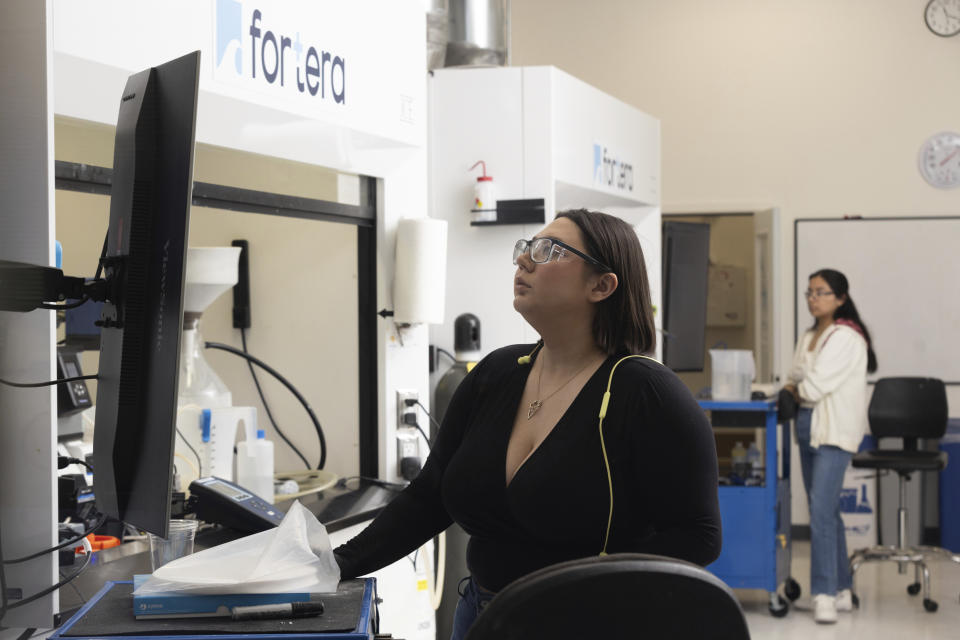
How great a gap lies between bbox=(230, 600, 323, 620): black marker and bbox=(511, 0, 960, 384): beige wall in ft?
18.7

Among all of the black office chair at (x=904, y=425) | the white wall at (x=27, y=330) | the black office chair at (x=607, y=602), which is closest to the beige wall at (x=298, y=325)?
the white wall at (x=27, y=330)

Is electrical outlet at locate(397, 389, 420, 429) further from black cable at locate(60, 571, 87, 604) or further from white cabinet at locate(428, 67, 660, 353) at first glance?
black cable at locate(60, 571, 87, 604)

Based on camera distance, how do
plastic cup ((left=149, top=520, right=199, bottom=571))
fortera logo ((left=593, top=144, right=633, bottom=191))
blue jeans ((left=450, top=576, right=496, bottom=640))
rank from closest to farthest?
1. blue jeans ((left=450, top=576, right=496, bottom=640))
2. plastic cup ((left=149, top=520, right=199, bottom=571))
3. fortera logo ((left=593, top=144, right=633, bottom=191))

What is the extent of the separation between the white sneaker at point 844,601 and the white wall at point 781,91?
1.60 m

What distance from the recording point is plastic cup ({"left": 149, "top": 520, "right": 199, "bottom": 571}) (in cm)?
179

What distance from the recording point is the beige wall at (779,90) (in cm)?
639

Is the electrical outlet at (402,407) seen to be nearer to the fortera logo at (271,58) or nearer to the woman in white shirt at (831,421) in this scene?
the fortera logo at (271,58)

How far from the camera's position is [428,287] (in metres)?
3.17

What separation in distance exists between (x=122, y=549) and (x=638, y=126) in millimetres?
3614

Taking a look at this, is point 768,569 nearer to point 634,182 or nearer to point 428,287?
point 634,182

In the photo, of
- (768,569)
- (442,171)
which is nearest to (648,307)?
(442,171)

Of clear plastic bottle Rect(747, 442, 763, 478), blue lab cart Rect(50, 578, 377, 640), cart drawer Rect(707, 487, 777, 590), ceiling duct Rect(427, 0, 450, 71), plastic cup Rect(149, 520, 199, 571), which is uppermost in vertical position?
ceiling duct Rect(427, 0, 450, 71)

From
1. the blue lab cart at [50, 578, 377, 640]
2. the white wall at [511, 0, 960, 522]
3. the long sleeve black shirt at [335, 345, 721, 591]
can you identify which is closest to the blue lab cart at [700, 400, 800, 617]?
the white wall at [511, 0, 960, 522]

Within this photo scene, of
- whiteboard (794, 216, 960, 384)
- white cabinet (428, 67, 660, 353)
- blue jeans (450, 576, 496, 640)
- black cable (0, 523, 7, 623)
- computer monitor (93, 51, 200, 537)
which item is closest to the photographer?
computer monitor (93, 51, 200, 537)
